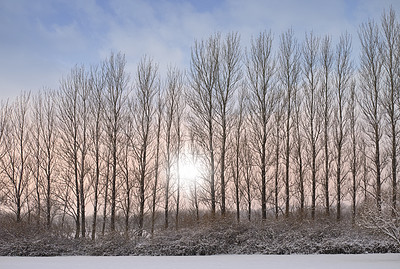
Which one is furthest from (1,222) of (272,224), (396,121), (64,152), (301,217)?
(396,121)

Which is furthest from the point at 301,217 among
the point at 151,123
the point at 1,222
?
the point at 1,222

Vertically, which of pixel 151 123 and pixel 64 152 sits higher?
pixel 151 123

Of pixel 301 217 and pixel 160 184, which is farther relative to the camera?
pixel 160 184

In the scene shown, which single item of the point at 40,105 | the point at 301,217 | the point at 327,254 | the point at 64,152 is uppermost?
the point at 40,105

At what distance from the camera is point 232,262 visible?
12195 mm

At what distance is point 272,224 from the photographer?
15484 millimetres

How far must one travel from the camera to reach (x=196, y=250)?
14852mm

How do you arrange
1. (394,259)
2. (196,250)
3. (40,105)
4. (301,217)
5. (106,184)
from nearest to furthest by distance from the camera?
(394,259)
(196,250)
(301,217)
(106,184)
(40,105)

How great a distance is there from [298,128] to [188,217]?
8385 millimetres

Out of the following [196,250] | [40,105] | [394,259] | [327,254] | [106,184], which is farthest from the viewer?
[40,105]

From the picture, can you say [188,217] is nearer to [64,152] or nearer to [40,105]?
[64,152]

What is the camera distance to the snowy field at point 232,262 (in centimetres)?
1105

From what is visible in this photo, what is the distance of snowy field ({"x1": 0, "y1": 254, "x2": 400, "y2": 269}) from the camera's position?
11.1 m

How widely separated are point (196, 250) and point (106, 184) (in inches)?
289
